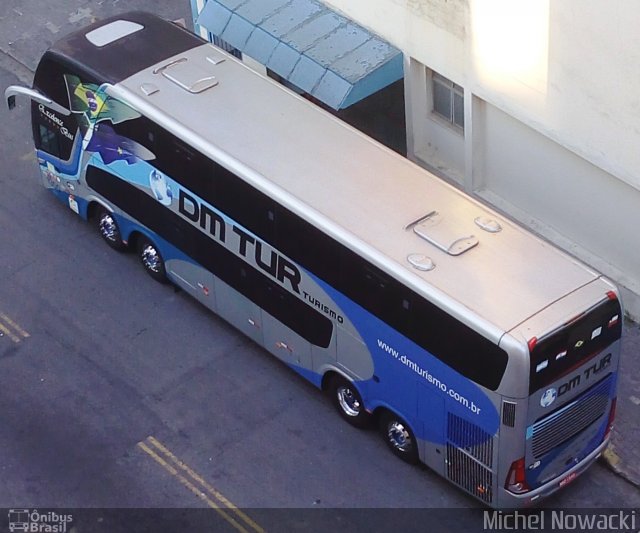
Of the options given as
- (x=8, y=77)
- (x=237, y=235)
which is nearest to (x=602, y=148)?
(x=237, y=235)

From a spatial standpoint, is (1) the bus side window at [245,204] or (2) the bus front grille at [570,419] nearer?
(2) the bus front grille at [570,419]

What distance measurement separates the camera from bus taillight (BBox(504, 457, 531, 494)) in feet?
53.3

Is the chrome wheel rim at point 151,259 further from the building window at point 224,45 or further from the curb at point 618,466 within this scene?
the curb at point 618,466

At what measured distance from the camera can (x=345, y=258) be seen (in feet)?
55.9

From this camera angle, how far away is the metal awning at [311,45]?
21953 mm

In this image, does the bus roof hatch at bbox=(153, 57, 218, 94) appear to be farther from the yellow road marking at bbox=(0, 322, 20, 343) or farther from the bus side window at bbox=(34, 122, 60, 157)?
the yellow road marking at bbox=(0, 322, 20, 343)

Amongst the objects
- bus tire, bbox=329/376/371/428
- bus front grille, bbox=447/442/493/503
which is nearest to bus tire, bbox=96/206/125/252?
bus tire, bbox=329/376/371/428

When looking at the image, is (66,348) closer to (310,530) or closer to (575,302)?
(310,530)

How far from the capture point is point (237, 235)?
1892 cm

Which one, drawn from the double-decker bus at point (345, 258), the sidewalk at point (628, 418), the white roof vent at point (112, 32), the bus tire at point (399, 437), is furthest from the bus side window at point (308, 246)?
the white roof vent at point (112, 32)

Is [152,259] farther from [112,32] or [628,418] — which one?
[628,418]

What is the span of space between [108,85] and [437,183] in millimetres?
5764

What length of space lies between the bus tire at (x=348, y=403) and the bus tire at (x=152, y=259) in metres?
3.99

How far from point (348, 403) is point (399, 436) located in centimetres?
107
